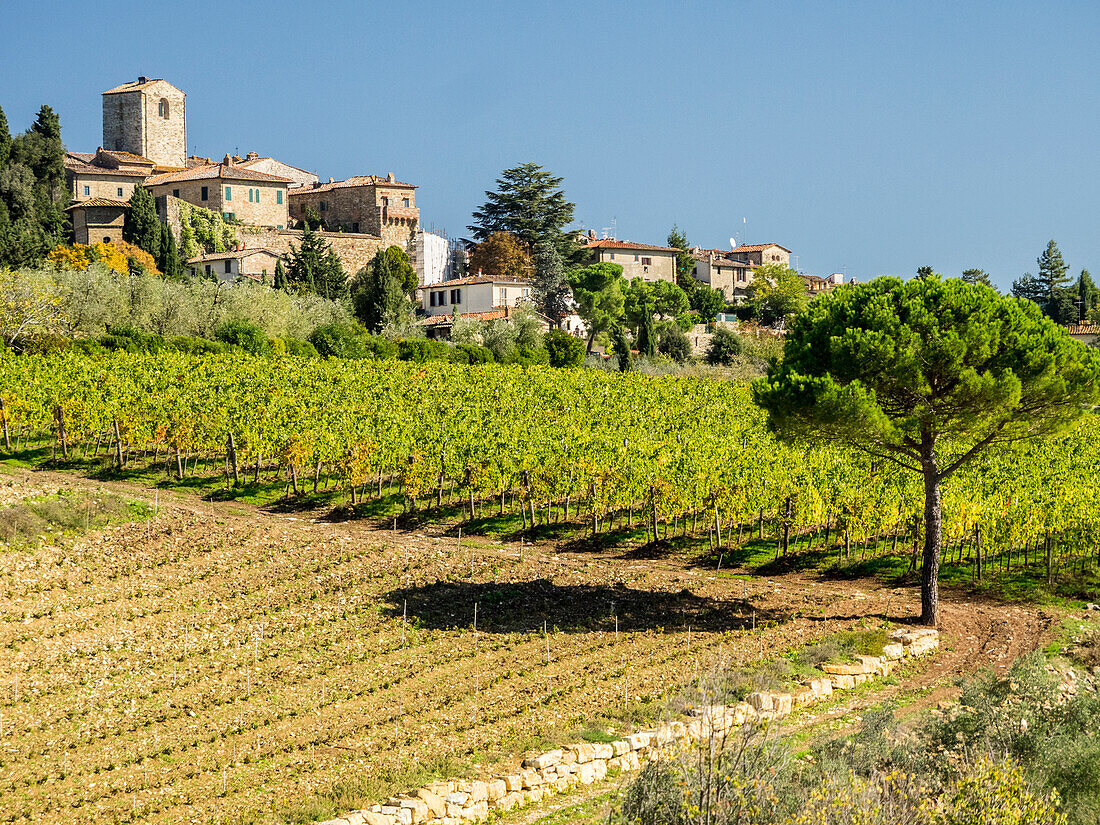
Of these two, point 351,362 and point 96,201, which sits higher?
point 96,201

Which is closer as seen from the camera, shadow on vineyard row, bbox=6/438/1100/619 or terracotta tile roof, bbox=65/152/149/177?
shadow on vineyard row, bbox=6/438/1100/619

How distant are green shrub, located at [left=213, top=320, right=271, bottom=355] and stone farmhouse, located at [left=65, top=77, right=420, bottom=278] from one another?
30.0 m

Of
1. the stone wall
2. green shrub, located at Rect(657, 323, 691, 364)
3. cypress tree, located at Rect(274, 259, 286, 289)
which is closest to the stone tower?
the stone wall

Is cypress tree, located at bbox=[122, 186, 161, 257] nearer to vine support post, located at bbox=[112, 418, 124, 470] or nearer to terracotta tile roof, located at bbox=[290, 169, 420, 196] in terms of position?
terracotta tile roof, located at bbox=[290, 169, 420, 196]

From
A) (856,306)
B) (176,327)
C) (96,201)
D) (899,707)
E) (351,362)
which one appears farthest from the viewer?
(96,201)

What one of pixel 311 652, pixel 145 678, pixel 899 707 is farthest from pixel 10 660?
pixel 899 707

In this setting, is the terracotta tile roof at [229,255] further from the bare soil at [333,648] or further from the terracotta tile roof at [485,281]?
the bare soil at [333,648]

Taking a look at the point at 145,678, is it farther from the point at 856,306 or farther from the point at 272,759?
the point at 856,306

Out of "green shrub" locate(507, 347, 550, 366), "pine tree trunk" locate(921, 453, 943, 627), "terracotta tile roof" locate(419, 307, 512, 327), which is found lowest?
"pine tree trunk" locate(921, 453, 943, 627)

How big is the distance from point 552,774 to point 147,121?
108214mm

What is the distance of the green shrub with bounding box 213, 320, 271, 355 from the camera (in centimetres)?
5266

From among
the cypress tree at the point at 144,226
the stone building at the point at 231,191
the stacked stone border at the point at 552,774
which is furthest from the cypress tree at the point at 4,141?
the stacked stone border at the point at 552,774

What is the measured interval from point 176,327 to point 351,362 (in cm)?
1389

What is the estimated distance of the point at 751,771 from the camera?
10453mm
